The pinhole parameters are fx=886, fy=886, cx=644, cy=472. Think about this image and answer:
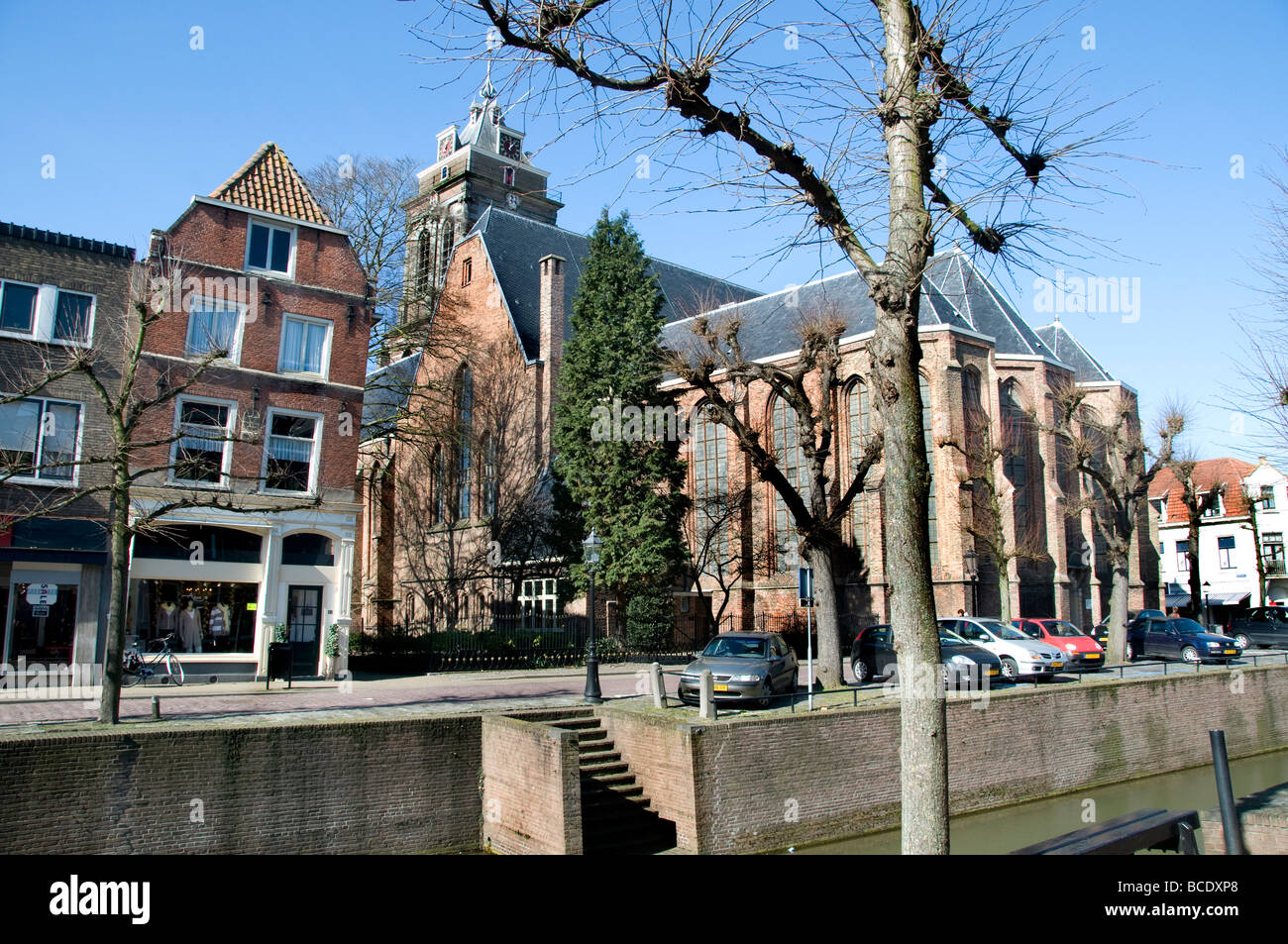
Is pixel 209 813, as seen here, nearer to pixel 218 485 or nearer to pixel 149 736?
pixel 149 736

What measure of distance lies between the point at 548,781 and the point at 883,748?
607cm

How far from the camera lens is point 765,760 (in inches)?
527

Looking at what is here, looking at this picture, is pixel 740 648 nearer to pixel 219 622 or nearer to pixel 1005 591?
pixel 219 622

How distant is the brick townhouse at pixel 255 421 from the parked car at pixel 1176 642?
24373 millimetres

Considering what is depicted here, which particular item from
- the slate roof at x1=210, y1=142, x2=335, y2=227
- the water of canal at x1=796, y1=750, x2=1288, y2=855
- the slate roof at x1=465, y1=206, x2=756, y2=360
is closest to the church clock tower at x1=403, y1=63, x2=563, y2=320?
the slate roof at x1=465, y1=206, x2=756, y2=360

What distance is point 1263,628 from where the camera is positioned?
34.6 m

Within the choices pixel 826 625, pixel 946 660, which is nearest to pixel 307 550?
pixel 826 625

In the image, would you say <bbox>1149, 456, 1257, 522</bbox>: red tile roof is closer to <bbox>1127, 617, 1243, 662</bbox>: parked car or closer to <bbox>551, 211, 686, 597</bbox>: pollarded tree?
<bbox>1127, 617, 1243, 662</bbox>: parked car

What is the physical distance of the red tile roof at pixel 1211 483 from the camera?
49.7m

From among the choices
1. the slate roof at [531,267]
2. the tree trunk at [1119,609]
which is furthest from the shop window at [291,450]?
the tree trunk at [1119,609]

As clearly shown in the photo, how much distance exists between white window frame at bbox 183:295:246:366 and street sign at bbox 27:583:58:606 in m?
5.70

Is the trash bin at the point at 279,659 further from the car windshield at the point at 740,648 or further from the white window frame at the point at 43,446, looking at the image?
the car windshield at the point at 740,648

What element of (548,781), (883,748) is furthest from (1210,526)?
(548,781)

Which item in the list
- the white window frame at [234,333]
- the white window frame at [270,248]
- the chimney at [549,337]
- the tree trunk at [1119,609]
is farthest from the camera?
the chimney at [549,337]
